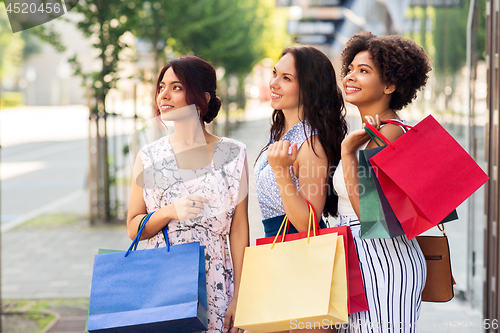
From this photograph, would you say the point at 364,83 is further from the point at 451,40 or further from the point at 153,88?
the point at 153,88

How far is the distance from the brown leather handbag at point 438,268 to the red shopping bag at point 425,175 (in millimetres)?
343

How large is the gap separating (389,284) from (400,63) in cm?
85

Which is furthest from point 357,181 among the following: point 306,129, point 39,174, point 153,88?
point 39,174

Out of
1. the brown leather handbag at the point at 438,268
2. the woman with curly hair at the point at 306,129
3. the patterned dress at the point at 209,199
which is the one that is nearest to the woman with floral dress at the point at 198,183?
the patterned dress at the point at 209,199

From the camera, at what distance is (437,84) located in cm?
537

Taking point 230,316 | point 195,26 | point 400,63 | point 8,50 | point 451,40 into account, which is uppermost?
point 8,50

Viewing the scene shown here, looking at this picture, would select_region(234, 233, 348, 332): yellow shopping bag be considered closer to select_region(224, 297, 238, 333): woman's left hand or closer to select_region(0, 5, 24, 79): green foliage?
select_region(224, 297, 238, 333): woman's left hand

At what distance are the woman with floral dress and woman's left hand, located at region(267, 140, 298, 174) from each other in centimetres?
32

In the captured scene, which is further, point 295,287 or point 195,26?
point 195,26

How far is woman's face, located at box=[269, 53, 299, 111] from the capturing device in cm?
213

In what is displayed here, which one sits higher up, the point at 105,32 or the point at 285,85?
the point at 105,32

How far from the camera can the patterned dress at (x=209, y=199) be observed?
217 cm

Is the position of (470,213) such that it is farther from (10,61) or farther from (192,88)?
(10,61)

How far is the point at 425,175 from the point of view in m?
1.78
